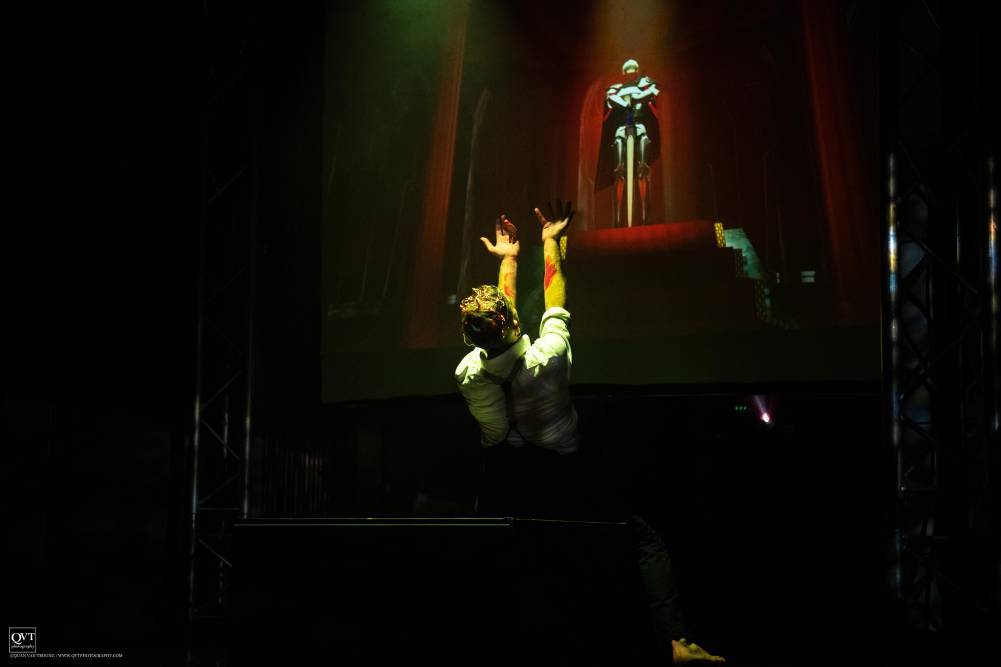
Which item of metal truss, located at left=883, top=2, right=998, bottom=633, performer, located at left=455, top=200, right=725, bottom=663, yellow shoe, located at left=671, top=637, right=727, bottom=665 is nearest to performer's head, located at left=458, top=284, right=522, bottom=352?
performer, located at left=455, top=200, right=725, bottom=663

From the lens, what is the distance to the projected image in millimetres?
4898

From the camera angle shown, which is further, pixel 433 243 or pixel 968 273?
pixel 433 243

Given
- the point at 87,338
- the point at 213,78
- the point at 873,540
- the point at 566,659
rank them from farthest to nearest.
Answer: the point at 213,78, the point at 87,338, the point at 873,540, the point at 566,659

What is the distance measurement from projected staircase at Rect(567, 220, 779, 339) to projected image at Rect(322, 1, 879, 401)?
0.04ft

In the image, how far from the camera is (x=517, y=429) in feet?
13.0

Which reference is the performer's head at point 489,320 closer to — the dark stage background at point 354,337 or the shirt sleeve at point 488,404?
the shirt sleeve at point 488,404

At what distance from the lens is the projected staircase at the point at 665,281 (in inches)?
199

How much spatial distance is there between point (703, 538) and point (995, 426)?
75.3 inches

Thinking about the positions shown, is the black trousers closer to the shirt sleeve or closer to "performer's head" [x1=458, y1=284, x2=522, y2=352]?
the shirt sleeve

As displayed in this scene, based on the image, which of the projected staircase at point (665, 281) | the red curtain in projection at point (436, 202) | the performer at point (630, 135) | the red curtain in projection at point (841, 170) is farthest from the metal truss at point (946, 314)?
the red curtain in projection at point (436, 202)

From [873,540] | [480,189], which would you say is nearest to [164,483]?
[480,189]

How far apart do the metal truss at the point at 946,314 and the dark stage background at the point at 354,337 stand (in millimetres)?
297

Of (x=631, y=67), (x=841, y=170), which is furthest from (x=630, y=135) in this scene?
(x=841, y=170)

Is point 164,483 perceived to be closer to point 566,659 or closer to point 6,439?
point 6,439
